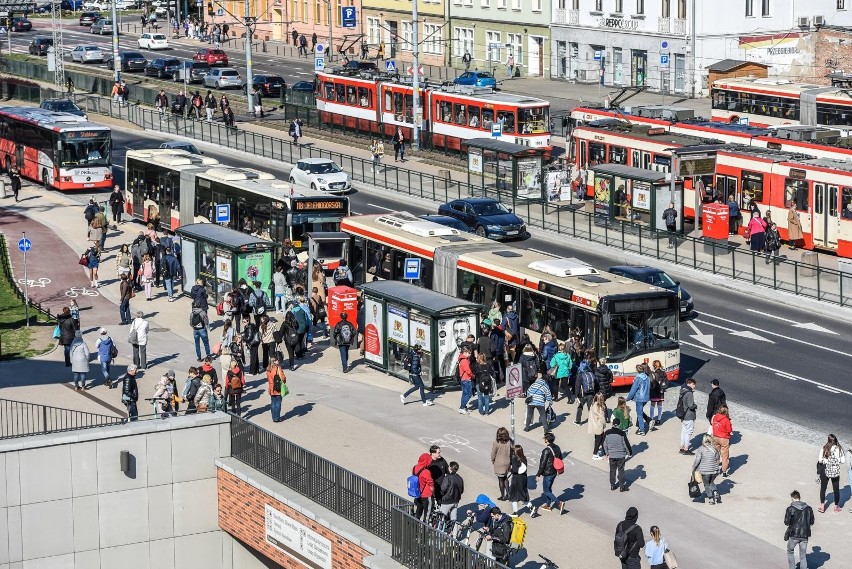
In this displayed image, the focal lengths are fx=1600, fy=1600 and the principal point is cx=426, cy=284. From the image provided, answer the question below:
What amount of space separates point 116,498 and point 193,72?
77.3m

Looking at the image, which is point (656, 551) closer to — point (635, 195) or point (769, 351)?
point (769, 351)

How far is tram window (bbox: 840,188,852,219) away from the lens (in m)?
50.2

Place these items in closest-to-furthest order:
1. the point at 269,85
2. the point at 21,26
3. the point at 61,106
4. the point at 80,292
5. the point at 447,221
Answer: the point at 80,292 < the point at 447,221 < the point at 61,106 < the point at 269,85 < the point at 21,26

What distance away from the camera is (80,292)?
48781 mm

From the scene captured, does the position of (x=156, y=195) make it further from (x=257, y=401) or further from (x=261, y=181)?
(x=257, y=401)

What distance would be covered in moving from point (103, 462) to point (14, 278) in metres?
22.5

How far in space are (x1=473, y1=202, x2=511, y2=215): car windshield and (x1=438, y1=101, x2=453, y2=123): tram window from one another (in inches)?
657

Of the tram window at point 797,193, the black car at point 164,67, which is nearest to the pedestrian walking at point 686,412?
the tram window at point 797,193

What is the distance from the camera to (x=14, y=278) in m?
51.0

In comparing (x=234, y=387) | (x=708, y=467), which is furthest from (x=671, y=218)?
(x=708, y=467)

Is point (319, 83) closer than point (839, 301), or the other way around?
point (839, 301)

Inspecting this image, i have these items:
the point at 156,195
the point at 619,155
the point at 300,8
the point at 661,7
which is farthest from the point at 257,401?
the point at 300,8

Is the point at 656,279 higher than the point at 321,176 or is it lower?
lower

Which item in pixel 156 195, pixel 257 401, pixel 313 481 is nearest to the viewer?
pixel 313 481
